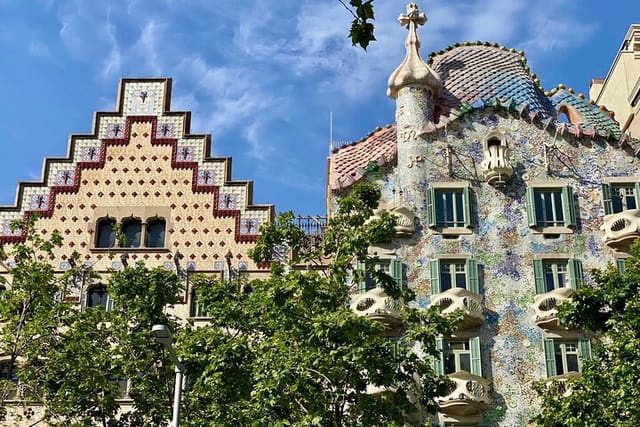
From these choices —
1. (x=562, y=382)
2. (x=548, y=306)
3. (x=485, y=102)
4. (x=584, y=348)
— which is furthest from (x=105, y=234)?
(x=584, y=348)

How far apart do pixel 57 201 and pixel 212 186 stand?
4637 mm

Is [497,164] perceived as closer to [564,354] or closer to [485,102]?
[485,102]

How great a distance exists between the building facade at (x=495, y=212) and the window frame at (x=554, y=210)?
4 centimetres

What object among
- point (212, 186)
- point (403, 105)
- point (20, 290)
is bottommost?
point (20, 290)

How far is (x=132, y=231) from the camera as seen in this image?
3272 centimetres

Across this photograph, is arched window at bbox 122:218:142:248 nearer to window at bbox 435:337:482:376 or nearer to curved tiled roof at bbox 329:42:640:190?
curved tiled roof at bbox 329:42:640:190

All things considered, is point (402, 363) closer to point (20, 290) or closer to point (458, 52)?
point (20, 290)

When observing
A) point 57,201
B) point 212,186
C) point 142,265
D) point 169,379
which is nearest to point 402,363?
point 169,379

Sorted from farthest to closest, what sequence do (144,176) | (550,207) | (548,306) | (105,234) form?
(144,176), (105,234), (550,207), (548,306)

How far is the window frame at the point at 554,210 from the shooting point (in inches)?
1247

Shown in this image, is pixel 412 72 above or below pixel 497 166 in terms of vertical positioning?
above

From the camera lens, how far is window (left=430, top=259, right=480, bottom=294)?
3072cm

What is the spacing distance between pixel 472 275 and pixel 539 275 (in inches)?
73.4

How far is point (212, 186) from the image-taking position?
109ft
